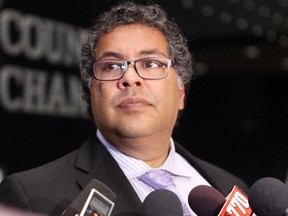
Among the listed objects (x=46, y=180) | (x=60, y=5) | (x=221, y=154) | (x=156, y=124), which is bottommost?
(x=221, y=154)

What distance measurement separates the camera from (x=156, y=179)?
1709 millimetres

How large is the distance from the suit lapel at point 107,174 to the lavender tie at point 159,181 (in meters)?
0.06

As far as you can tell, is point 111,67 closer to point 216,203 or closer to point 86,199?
point 216,203

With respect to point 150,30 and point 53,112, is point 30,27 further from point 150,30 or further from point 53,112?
point 150,30

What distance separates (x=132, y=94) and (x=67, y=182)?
0.95ft

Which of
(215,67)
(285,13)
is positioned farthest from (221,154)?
(285,13)

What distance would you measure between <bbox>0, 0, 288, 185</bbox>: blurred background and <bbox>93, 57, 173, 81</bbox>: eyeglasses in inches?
19.7

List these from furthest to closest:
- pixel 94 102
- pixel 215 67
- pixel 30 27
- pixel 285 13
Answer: pixel 285 13 < pixel 215 67 < pixel 30 27 < pixel 94 102

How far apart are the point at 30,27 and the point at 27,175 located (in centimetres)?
71

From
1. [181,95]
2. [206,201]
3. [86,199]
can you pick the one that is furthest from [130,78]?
[86,199]

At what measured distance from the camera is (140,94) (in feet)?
5.36

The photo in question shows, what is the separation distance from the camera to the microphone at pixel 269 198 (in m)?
1.13

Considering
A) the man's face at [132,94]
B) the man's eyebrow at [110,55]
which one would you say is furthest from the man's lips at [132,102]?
the man's eyebrow at [110,55]

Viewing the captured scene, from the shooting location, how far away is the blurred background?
213 centimetres
